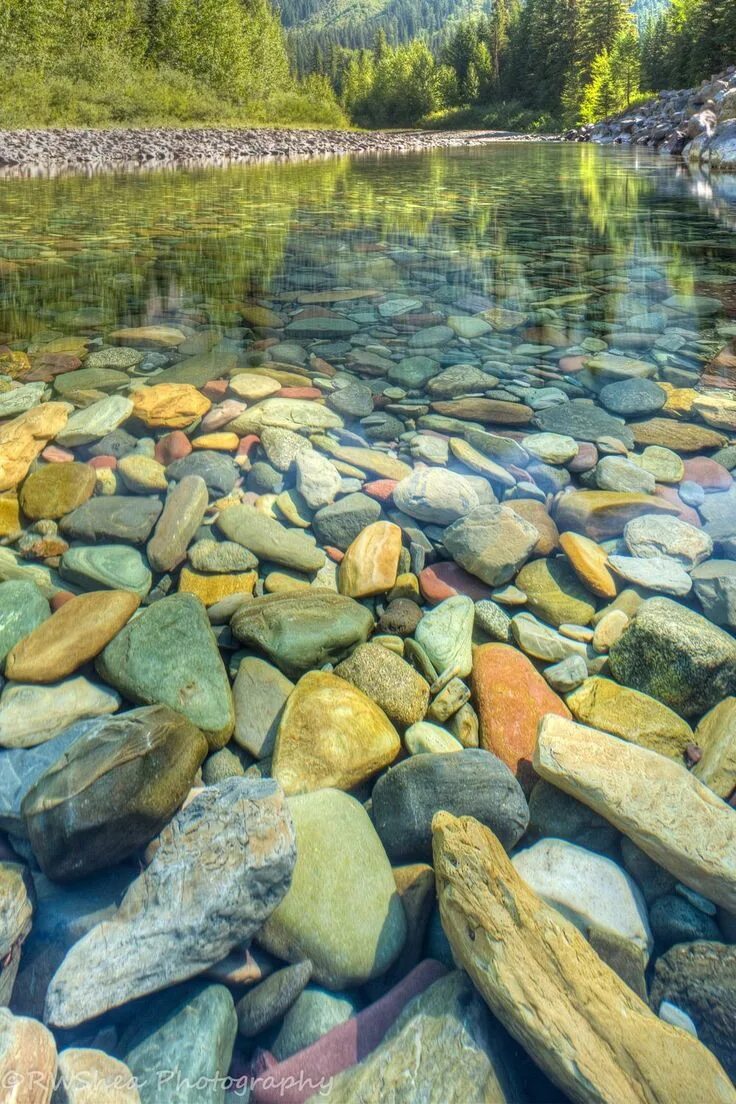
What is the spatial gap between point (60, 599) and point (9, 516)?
1.69 ft

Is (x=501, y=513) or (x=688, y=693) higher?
(x=501, y=513)

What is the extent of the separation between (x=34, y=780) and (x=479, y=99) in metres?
81.5

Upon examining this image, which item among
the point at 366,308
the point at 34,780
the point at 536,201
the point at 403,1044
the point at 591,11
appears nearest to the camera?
the point at 403,1044

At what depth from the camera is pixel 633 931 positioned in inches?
39.4

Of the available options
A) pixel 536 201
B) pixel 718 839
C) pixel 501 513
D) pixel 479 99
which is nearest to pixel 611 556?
pixel 501 513

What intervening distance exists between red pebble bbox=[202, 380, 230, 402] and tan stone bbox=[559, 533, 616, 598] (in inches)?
69.6

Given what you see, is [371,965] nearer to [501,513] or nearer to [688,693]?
[688,693]

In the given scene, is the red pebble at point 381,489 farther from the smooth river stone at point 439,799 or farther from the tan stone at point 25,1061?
the tan stone at point 25,1061

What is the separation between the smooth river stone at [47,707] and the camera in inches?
51.1

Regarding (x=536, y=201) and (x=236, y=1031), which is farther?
(x=536, y=201)

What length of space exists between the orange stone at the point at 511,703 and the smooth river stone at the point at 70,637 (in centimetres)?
91

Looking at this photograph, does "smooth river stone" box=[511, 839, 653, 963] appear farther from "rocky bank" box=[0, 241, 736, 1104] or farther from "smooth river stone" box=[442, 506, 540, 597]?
"smooth river stone" box=[442, 506, 540, 597]

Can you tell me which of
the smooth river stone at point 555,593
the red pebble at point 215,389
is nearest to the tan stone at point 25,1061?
the smooth river stone at point 555,593

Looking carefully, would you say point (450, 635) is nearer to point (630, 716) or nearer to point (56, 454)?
point (630, 716)
